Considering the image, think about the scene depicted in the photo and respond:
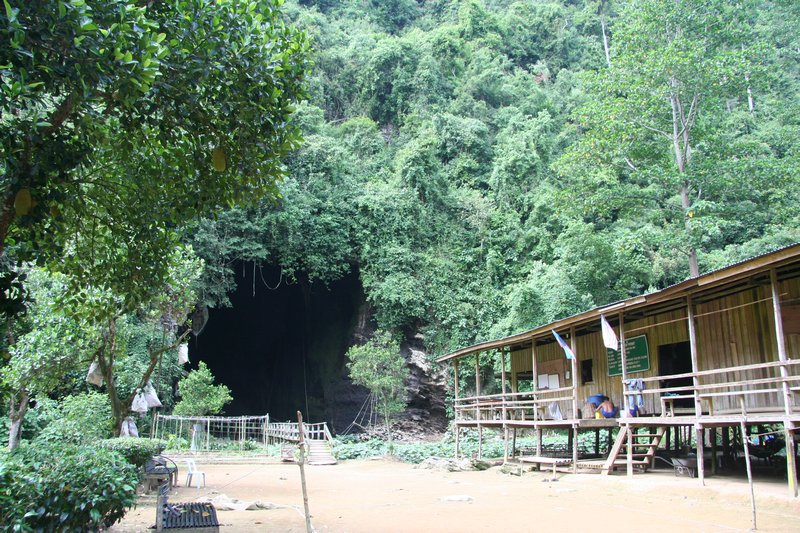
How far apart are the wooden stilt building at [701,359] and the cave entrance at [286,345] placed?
1394 cm

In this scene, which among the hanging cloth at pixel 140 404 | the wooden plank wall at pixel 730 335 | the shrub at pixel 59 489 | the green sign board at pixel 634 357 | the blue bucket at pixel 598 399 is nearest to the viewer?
the shrub at pixel 59 489

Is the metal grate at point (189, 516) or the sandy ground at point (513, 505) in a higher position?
the metal grate at point (189, 516)

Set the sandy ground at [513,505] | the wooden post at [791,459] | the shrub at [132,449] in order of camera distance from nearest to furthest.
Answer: the sandy ground at [513,505]
the wooden post at [791,459]
the shrub at [132,449]

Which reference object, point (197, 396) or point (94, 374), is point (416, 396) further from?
point (94, 374)

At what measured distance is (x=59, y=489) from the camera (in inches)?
180

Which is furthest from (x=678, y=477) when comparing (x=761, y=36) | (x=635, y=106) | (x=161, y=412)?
(x=761, y=36)

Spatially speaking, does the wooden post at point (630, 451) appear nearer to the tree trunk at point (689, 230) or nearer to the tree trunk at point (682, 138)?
the tree trunk at point (689, 230)

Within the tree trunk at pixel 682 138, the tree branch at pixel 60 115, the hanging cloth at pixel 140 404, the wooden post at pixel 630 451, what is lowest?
the wooden post at pixel 630 451

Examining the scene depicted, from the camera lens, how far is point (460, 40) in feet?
118

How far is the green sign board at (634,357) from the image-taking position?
1336 cm

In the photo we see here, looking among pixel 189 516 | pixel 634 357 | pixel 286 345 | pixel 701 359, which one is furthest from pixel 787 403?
pixel 286 345

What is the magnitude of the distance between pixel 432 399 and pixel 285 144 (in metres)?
20.8

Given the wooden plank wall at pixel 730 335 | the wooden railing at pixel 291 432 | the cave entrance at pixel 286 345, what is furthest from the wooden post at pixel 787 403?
the cave entrance at pixel 286 345

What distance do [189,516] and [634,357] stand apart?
1085 centimetres
